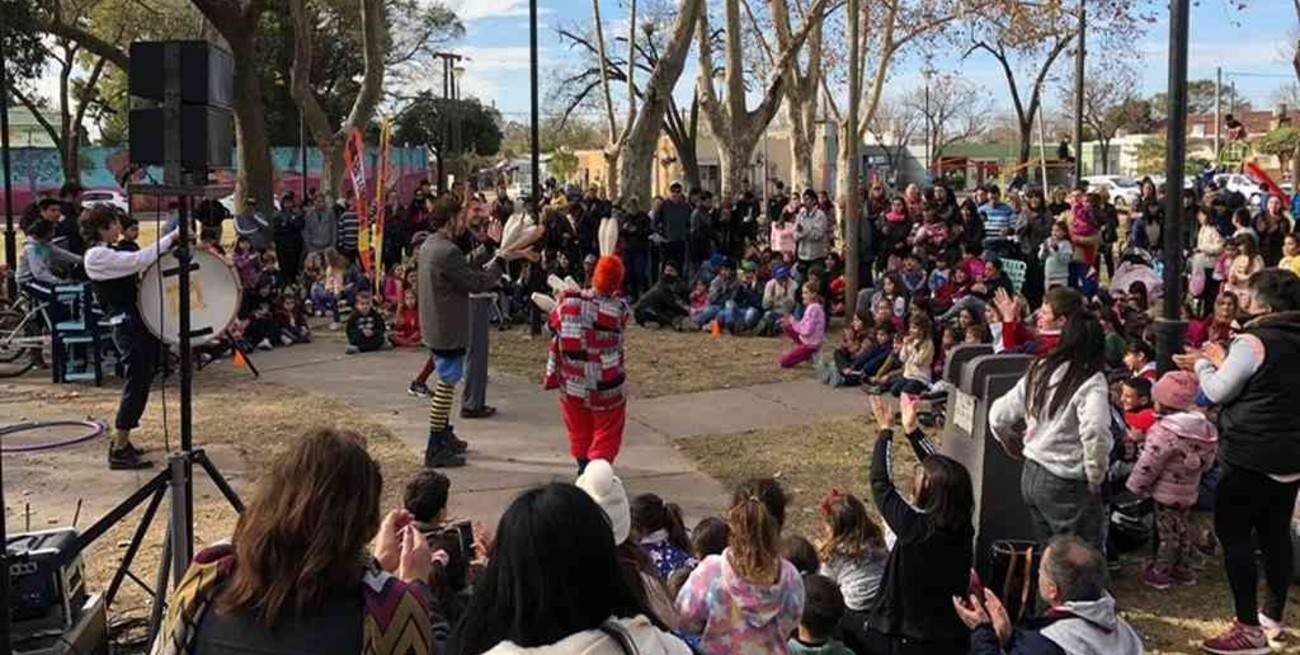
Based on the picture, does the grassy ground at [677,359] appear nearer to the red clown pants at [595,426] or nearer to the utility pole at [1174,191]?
the red clown pants at [595,426]

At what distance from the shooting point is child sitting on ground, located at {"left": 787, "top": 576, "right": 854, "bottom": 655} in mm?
4043

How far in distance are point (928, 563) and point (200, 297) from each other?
4.53 metres

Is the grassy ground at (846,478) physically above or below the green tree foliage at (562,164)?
below

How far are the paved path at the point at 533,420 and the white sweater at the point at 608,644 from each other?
4.60 metres

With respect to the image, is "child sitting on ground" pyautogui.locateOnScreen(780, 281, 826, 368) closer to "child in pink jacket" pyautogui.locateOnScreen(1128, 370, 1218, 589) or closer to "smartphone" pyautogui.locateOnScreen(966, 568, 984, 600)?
"child in pink jacket" pyautogui.locateOnScreen(1128, 370, 1218, 589)

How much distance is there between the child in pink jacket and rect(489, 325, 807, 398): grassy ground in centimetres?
538

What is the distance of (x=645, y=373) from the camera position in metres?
11.9

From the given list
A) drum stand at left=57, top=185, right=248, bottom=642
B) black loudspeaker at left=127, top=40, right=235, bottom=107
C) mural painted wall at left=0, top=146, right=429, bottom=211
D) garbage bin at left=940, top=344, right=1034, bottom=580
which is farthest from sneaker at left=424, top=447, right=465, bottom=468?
mural painted wall at left=0, top=146, right=429, bottom=211

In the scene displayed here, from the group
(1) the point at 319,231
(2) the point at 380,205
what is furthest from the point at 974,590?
(1) the point at 319,231

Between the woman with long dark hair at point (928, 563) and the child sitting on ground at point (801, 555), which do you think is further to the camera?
the child sitting on ground at point (801, 555)

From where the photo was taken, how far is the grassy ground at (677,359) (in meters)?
11.4

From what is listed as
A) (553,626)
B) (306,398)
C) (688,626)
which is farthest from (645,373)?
(553,626)

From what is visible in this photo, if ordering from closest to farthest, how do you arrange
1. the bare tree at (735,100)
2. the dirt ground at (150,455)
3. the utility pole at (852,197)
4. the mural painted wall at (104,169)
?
the dirt ground at (150,455) < the utility pole at (852,197) < the bare tree at (735,100) < the mural painted wall at (104,169)

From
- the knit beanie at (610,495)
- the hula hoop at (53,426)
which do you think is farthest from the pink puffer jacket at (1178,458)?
the hula hoop at (53,426)
